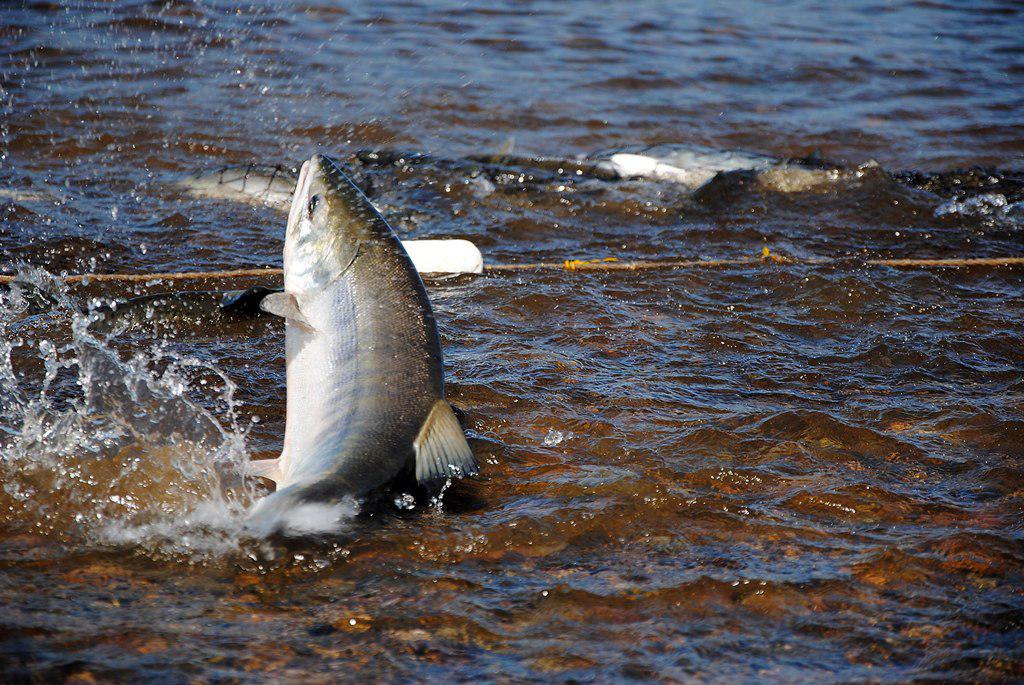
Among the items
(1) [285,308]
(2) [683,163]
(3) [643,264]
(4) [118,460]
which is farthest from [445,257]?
(2) [683,163]

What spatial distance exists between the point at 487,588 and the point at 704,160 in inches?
238

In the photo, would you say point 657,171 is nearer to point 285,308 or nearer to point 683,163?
point 683,163

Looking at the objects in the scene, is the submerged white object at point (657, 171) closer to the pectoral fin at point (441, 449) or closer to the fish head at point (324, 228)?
the fish head at point (324, 228)

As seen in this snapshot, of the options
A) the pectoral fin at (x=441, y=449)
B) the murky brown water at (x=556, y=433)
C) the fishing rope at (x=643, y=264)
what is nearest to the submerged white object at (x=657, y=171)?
the murky brown water at (x=556, y=433)

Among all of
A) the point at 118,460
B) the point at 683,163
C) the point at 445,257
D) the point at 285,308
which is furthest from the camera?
the point at 683,163

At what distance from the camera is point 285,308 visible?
3416mm

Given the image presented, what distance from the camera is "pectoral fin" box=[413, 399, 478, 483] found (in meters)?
3.03

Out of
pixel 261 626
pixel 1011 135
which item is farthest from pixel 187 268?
pixel 1011 135

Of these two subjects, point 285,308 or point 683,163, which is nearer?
point 285,308

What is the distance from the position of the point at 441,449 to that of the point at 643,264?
3306 millimetres

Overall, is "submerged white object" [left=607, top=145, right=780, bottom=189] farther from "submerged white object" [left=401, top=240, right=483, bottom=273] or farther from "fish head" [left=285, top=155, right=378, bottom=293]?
"fish head" [left=285, top=155, right=378, bottom=293]

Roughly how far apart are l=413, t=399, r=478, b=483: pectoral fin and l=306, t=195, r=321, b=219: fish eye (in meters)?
1.04

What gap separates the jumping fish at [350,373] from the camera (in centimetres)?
290

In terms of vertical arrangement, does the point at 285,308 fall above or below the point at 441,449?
above
